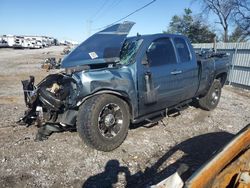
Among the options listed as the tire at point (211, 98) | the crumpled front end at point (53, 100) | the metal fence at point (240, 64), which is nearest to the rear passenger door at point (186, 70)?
the tire at point (211, 98)

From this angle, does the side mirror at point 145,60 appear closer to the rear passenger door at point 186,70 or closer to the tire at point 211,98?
the rear passenger door at point 186,70

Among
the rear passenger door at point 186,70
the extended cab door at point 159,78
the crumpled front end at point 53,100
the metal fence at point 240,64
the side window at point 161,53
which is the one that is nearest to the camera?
the crumpled front end at point 53,100

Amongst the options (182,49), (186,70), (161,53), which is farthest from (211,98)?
(161,53)

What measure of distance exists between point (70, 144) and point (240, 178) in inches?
144

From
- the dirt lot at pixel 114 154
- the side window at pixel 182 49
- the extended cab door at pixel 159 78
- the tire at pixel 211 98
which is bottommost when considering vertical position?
the dirt lot at pixel 114 154

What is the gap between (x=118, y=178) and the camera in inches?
160

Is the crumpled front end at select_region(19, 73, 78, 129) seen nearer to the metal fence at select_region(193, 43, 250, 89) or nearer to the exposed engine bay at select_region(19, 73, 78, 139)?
the exposed engine bay at select_region(19, 73, 78, 139)

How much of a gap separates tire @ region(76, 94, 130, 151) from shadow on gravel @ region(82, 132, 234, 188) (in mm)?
396

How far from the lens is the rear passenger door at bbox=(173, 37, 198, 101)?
6.14m

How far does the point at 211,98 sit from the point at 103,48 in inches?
141

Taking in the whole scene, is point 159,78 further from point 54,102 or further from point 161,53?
→ point 54,102

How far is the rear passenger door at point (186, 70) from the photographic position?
6.14 metres

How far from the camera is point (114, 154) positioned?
15.7 ft

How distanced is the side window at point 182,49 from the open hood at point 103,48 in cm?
119
